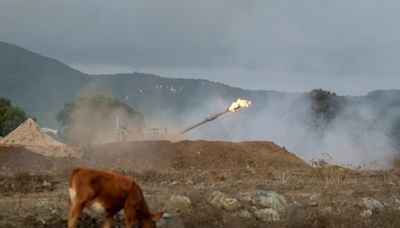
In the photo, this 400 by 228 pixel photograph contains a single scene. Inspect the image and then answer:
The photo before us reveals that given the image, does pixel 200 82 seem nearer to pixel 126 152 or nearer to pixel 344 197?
pixel 126 152

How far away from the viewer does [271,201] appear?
14438mm

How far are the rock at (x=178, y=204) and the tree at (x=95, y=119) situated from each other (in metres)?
27.1

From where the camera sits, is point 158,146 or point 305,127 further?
point 305,127

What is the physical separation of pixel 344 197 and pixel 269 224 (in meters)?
3.75

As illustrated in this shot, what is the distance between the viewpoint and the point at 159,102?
443 ft

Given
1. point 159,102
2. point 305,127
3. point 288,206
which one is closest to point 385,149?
point 305,127

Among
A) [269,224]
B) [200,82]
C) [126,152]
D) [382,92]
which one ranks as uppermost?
[200,82]

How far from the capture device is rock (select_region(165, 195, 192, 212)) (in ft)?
44.4

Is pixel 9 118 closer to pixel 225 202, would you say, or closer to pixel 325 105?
pixel 325 105

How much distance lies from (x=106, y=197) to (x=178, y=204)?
3.06 metres

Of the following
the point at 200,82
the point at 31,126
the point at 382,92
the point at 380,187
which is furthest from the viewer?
the point at 200,82

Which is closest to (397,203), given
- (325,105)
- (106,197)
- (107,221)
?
(107,221)

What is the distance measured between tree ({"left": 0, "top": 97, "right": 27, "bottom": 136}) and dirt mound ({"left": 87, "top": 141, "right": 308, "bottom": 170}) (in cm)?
2613

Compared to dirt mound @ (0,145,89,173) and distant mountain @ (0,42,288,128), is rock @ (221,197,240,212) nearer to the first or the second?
dirt mound @ (0,145,89,173)
